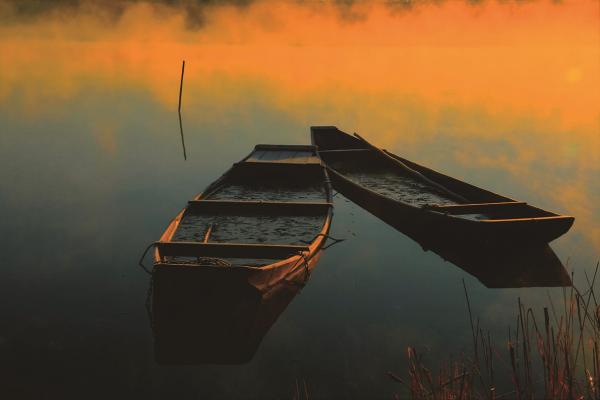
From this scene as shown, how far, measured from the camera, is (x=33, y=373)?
7098 mm

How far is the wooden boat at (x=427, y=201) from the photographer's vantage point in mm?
9055

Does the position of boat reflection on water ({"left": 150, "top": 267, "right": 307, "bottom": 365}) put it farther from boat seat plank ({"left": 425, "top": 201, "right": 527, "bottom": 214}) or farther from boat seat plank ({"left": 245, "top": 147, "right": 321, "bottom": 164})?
boat seat plank ({"left": 245, "top": 147, "right": 321, "bottom": 164})

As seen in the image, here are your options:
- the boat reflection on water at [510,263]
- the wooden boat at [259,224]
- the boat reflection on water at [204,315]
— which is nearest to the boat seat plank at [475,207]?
the boat reflection on water at [510,263]

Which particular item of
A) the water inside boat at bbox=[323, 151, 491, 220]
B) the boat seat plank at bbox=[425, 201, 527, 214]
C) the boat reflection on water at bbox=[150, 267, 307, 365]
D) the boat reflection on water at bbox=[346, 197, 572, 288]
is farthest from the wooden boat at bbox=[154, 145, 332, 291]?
the boat reflection on water at bbox=[346, 197, 572, 288]

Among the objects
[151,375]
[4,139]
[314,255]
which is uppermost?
[4,139]

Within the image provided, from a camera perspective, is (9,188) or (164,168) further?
(164,168)

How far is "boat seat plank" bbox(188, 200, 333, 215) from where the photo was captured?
34.1 feet

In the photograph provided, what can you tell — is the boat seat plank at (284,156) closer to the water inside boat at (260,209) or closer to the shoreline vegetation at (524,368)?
the water inside boat at (260,209)

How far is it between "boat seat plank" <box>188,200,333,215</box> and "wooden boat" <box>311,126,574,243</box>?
2006 millimetres

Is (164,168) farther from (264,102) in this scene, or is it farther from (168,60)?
(168,60)

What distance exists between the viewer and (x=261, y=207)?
10422 millimetres

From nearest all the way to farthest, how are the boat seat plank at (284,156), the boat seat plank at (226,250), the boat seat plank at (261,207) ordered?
the boat seat plank at (226,250) < the boat seat plank at (261,207) < the boat seat plank at (284,156)

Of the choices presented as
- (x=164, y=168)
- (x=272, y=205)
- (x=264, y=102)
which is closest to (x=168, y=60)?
(x=264, y=102)

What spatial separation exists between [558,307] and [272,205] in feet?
17.8
